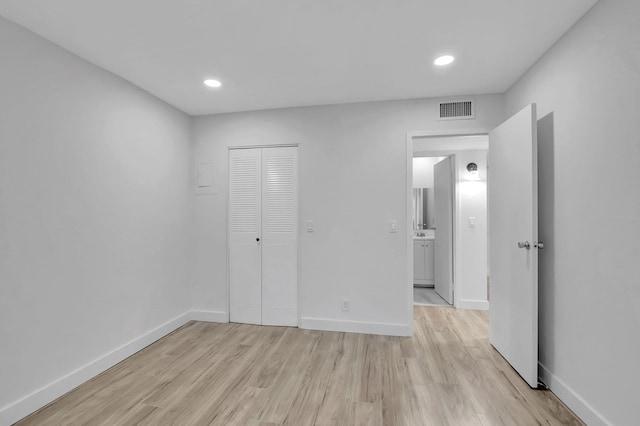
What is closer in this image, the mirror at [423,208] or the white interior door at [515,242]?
the white interior door at [515,242]

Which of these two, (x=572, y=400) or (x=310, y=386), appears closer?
(x=572, y=400)

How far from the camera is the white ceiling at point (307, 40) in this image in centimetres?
173

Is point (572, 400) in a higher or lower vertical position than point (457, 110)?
lower

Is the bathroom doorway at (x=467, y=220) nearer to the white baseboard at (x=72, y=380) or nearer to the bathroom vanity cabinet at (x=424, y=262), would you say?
the bathroom vanity cabinet at (x=424, y=262)

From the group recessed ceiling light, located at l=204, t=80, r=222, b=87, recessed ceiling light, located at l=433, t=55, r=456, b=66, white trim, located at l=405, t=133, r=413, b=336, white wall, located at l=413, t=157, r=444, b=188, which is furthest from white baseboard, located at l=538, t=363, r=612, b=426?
white wall, located at l=413, t=157, r=444, b=188

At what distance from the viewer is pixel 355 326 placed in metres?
3.21

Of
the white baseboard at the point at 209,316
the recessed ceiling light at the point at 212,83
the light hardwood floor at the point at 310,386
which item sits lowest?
the light hardwood floor at the point at 310,386

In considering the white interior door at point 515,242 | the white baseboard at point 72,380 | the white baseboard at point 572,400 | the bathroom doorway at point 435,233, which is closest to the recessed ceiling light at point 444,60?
the white interior door at point 515,242

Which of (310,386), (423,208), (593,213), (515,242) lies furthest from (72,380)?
(423,208)

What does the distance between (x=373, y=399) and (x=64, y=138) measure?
289 centimetres

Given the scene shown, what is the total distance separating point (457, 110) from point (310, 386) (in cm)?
292

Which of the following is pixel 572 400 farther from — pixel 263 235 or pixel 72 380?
pixel 72 380

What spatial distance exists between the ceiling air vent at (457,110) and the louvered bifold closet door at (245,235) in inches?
81.0

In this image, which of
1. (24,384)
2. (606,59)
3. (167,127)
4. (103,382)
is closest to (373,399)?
(103,382)
